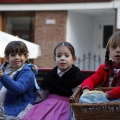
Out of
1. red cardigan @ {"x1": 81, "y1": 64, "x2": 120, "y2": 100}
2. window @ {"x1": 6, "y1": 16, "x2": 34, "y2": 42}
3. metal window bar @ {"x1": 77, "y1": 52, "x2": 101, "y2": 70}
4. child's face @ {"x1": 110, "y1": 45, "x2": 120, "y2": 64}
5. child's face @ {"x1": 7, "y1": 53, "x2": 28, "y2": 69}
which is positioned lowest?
metal window bar @ {"x1": 77, "y1": 52, "x2": 101, "y2": 70}

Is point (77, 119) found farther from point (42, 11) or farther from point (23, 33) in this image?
point (23, 33)

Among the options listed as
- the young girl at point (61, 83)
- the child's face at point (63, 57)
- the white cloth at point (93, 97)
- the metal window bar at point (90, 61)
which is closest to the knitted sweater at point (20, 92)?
the young girl at point (61, 83)

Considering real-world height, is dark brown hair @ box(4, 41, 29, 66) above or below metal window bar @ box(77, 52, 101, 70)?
above

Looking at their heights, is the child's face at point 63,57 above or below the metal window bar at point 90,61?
above

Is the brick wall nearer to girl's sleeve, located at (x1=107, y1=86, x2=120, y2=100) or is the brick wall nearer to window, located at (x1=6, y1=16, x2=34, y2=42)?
window, located at (x1=6, y1=16, x2=34, y2=42)

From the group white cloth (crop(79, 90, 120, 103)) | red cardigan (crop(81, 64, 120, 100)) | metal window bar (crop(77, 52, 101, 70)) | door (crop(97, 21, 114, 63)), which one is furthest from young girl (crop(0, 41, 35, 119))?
door (crop(97, 21, 114, 63))

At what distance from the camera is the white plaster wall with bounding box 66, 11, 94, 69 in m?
12.7

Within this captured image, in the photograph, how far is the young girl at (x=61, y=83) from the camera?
275 centimetres

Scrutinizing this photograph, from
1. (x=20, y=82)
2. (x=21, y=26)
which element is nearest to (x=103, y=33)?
(x=21, y=26)

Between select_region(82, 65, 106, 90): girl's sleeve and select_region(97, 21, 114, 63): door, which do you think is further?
select_region(97, 21, 114, 63): door

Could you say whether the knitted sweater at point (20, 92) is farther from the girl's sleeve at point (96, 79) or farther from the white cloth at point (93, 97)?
the white cloth at point (93, 97)

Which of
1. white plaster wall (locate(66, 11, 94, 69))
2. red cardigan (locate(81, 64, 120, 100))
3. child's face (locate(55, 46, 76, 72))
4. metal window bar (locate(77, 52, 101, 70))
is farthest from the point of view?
metal window bar (locate(77, 52, 101, 70))

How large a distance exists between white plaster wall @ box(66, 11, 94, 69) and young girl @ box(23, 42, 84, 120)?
9.55m

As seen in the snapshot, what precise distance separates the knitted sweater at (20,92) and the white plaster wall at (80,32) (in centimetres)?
956
